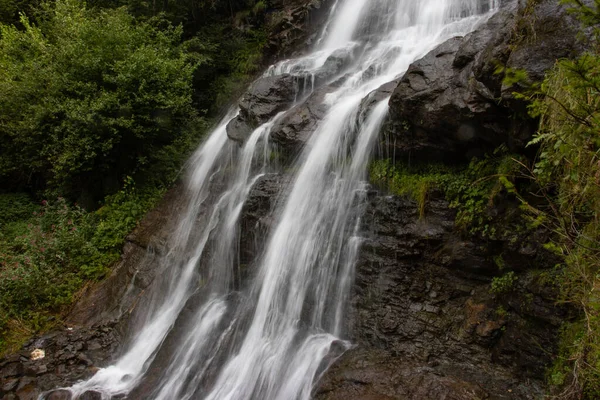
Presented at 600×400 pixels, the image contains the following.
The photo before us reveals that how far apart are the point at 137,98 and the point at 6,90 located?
3.64 m

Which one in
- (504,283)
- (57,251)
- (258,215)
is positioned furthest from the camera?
(57,251)

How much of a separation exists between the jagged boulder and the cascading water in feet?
0.93

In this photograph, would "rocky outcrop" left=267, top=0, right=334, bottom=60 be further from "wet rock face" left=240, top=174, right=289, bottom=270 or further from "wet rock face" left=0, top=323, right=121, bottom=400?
"wet rock face" left=0, top=323, right=121, bottom=400

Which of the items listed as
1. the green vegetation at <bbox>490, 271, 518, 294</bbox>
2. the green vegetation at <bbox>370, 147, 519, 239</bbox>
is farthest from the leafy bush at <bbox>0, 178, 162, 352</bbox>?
the green vegetation at <bbox>490, 271, 518, 294</bbox>

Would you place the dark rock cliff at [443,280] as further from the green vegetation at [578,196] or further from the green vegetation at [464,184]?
the green vegetation at [578,196]

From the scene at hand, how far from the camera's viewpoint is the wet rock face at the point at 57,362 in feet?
20.2

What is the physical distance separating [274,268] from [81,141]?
6024mm

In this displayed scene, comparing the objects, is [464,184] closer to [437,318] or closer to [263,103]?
[437,318]

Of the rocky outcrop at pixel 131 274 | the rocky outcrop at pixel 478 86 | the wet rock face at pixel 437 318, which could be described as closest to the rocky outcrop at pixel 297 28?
the rocky outcrop at pixel 131 274

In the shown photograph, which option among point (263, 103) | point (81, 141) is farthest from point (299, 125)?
point (81, 141)

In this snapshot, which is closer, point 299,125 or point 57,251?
point 299,125

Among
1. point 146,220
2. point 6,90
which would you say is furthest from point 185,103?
point 6,90

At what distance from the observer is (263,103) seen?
939cm

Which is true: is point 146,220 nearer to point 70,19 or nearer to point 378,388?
point 70,19
